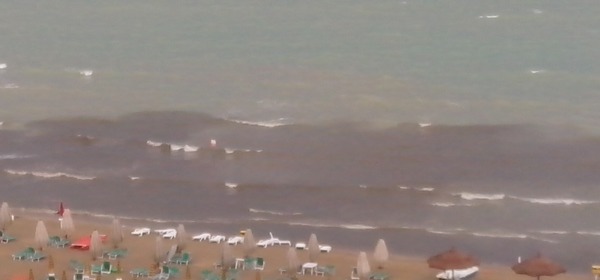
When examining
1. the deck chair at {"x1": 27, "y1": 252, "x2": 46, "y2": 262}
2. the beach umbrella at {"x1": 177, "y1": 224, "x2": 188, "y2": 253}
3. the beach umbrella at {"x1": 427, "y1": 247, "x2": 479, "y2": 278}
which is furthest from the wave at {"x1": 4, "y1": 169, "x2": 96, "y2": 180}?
the beach umbrella at {"x1": 427, "y1": 247, "x2": 479, "y2": 278}

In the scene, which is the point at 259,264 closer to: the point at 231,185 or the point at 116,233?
the point at 116,233

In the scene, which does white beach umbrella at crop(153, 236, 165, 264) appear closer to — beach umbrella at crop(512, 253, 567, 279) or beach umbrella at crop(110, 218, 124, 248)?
beach umbrella at crop(110, 218, 124, 248)

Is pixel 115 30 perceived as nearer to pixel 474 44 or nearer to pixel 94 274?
pixel 474 44

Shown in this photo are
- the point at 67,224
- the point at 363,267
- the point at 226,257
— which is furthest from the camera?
the point at 67,224

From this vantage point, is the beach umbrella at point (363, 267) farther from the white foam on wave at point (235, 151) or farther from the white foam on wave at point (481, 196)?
the white foam on wave at point (235, 151)

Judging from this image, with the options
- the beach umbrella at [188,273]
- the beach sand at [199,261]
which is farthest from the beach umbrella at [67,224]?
the beach umbrella at [188,273]

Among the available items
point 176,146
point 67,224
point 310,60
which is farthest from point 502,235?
point 310,60
